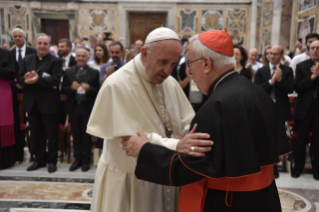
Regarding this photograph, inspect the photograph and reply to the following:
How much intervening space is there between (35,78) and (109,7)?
9.34m

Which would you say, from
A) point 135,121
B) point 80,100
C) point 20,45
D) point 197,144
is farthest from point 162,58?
point 20,45

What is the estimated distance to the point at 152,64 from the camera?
210cm

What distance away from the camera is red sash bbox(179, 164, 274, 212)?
161 centimetres

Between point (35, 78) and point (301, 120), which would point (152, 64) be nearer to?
point (35, 78)

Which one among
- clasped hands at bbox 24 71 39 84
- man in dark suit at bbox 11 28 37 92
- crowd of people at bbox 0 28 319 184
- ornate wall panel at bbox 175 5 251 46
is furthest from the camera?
ornate wall panel at bbox 175 5 251 46

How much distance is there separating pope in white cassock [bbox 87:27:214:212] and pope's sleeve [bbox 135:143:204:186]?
22cm

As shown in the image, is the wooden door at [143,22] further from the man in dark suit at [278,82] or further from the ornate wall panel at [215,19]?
the man in dark suit at [278,82]

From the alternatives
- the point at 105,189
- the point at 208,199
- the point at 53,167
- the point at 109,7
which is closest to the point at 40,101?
the point at 53,167

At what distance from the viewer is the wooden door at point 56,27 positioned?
45.3ft

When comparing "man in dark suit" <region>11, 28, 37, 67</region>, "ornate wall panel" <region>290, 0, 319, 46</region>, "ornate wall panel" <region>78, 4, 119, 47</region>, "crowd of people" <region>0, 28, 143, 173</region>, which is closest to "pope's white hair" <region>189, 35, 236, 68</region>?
"crowd of people" <region>0, 28, 143, 173</region>

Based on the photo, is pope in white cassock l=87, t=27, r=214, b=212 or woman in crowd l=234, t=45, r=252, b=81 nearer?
pope in white cassock l=87, t=27, r=214, b=212

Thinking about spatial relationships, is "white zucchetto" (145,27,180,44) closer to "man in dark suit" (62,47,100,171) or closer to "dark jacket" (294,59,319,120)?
"man in dark suit" (62,47,100,171)

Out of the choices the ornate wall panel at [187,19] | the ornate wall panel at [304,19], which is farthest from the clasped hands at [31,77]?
the ornate wall panel at [187,19]

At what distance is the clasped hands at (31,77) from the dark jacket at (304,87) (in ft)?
12.6
